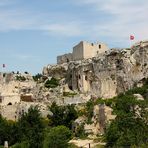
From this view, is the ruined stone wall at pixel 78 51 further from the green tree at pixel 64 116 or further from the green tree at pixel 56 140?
the green tree at pixel 56 140

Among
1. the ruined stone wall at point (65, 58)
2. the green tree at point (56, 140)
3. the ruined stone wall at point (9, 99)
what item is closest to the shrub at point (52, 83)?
the ruined stone wall at point (65, 58)

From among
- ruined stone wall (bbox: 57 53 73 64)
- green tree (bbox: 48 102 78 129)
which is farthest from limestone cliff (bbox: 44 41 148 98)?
green tree (bbox: 48 102 78 129)

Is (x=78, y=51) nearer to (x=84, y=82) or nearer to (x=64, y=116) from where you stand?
(x=84, y=82)

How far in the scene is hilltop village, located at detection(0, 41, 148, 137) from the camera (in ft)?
185

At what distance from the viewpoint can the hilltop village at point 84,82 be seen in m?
56.5

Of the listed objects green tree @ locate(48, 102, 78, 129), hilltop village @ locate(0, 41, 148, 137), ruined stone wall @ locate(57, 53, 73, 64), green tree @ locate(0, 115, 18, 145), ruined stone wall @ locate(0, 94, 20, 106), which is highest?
ruined stone wall @ locate(57, 53, 73, 64)

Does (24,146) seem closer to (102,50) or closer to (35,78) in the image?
(102,50)

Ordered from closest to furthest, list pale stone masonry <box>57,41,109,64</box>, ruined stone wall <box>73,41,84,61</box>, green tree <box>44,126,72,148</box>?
green tree <box>44,126,72,148</box>
pale stone masonry <box>57,41,109,64</box>
ruined stone wall <box>73,41,84,61</box>

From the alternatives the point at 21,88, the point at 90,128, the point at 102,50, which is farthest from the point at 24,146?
the point at 102,50

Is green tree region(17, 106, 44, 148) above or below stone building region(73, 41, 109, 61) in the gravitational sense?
below

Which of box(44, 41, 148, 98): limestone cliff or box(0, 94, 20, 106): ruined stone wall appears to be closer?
box(44, 41, 148, 98): limestone cliff

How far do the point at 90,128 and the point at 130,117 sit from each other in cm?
864

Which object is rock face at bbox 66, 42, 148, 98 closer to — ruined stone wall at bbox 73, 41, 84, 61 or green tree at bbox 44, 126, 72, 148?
ruined stone wall at bbox 73, 41, 84, 61

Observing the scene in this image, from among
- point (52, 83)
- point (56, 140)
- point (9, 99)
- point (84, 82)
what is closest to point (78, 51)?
point (52, 83)
